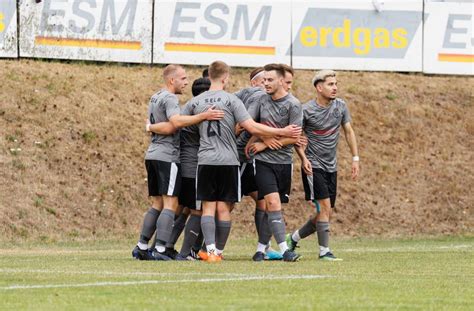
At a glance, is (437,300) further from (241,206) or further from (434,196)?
(434,196)

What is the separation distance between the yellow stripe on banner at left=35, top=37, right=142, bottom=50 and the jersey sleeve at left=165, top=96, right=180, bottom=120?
41.2ft

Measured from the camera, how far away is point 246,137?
51.5ft

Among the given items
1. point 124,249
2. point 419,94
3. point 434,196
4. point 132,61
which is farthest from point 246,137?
point 419,94

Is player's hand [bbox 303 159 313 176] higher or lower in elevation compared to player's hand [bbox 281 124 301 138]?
lower

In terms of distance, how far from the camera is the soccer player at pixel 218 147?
578 inches

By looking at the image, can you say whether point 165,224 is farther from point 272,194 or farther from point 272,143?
point 272,143

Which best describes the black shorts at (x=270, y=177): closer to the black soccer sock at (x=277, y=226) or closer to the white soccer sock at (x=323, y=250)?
the black soccer sock at (x=277, y=226)

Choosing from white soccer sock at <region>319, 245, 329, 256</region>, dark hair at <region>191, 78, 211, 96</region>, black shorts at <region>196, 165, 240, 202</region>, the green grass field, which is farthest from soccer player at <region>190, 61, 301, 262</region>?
white soccer sock at <region>319, 245, 329, 256</region>

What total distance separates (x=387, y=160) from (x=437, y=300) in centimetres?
1711

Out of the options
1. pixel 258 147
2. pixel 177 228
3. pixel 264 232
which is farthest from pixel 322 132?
pixel 177 228

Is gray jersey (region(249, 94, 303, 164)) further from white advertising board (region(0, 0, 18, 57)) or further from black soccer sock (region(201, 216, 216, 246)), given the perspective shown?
white advertising board (region(0, 0, 18, 57))

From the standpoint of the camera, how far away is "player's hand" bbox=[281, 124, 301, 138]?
14875mm

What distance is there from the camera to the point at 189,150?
603 inches

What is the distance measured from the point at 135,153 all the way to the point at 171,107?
10129 millimetres
